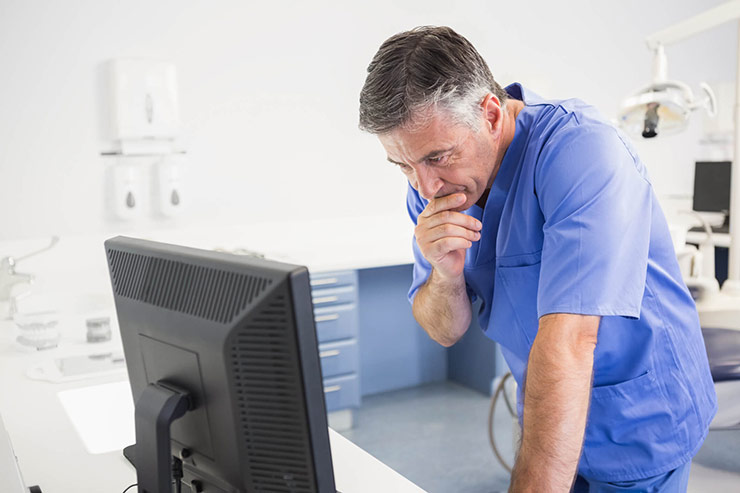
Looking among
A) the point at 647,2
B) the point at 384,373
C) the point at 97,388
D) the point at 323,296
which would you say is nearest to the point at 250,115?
the point at 323,296

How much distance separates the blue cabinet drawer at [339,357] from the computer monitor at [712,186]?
10.4ft

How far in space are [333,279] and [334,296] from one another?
3.5 inches

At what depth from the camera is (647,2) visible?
5531mm

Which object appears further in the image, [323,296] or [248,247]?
[248,247]

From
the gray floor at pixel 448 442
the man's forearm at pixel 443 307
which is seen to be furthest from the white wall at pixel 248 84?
the man's forearm at pixel 443 307

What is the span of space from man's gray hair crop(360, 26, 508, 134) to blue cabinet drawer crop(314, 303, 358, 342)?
8.09ft

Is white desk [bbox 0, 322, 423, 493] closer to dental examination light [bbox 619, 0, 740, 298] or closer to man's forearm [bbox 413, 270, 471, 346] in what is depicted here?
man's forearm [bbox 413, 270, 471, 346]

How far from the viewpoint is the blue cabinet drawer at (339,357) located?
3.64 m

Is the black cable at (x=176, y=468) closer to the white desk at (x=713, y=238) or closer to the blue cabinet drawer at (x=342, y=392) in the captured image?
the blue cabinet drawer at (x=342, y=392)

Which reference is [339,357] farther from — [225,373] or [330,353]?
[225,373]

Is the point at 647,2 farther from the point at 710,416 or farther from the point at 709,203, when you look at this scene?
the point at 710,416

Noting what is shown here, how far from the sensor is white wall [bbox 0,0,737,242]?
3479 mm

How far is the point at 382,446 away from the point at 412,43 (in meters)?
2.64

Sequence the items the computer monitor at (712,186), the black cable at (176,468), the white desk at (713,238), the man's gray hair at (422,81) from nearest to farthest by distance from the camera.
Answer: the black cable at (176,468), the man's gray hair at (422,81), the white desk at (713,238), the computer monitor at (712,186)
